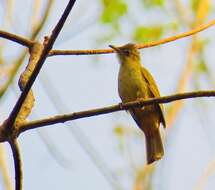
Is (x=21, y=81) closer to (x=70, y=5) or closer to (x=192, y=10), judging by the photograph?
(x=70, y=5)

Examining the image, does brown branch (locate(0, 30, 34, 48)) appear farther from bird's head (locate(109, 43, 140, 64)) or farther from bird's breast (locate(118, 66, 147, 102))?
bird's head (locate(109, 43, 140, 64))

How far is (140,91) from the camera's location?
5.21m

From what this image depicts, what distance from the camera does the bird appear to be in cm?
514

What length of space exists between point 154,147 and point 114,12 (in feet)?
9.34

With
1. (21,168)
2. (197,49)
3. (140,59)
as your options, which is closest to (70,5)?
(21,168)

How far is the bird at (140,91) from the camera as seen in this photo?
514cm

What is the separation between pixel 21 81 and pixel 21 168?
0.52 metres

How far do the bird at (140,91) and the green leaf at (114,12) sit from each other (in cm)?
172

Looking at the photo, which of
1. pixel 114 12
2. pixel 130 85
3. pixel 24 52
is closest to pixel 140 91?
pixel 130 85

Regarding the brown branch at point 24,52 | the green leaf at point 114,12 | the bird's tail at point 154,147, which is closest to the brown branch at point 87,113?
the brown branch at point 24,52

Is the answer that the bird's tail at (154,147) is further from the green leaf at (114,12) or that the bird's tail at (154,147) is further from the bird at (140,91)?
the green leaf at (114,12)

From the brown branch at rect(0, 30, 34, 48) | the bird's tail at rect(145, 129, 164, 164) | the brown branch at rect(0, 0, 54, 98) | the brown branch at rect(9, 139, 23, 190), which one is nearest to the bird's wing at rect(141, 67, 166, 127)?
the bird's tail at rect(145, 129, 164, 164)

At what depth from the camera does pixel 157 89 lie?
522 cm

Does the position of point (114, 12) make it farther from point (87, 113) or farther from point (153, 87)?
point (87, 113)
